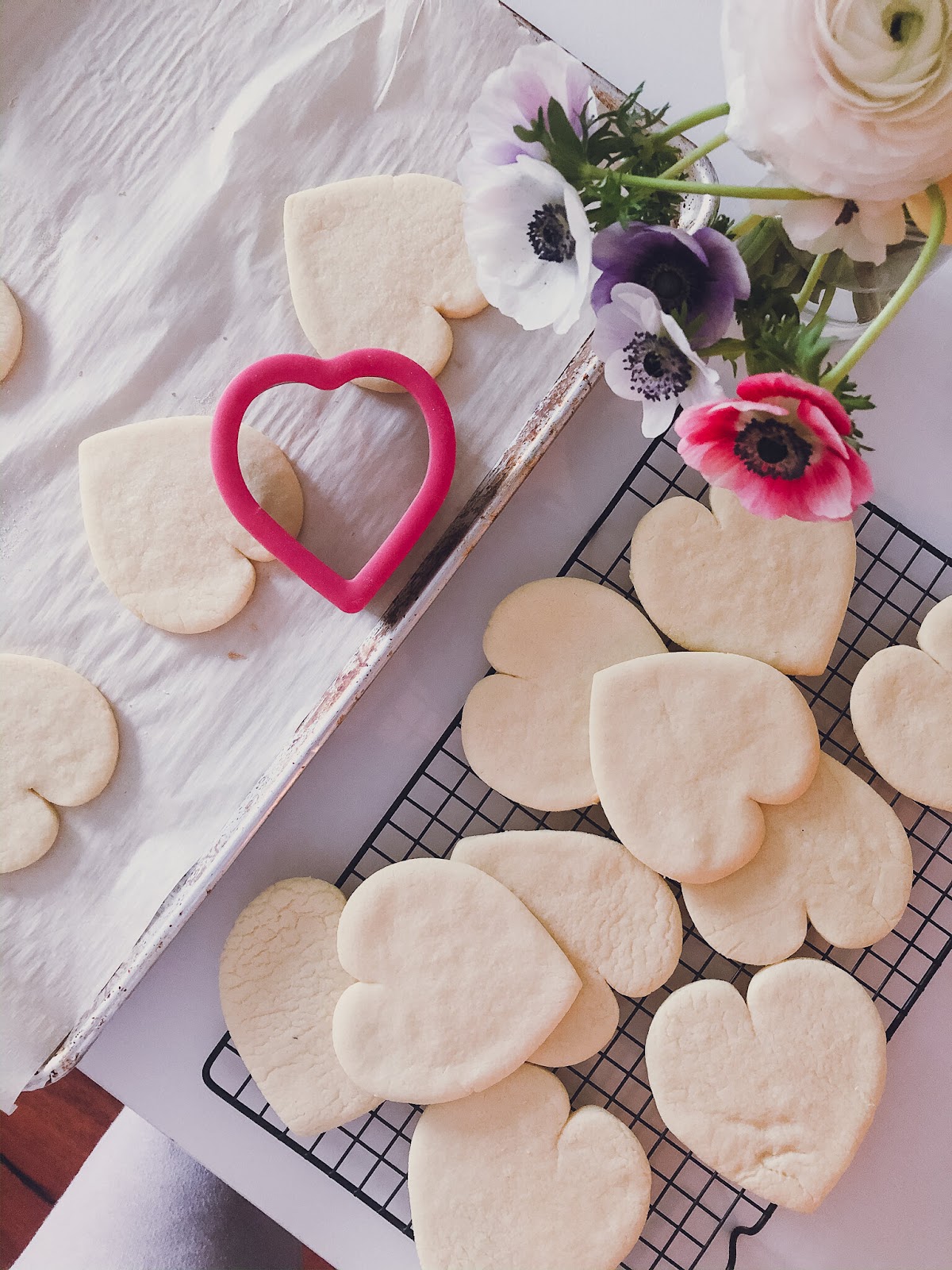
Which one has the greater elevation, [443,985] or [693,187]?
[693,187]

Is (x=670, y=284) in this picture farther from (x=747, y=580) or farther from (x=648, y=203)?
(x=747, y=580)

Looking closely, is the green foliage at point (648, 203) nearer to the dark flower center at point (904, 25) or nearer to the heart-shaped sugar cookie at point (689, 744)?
the dark flower center at point (904, 25)

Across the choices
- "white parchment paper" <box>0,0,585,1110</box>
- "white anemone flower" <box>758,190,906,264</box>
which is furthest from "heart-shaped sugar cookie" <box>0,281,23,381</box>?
"white anemone flower" <box>758,190,906,264</box>

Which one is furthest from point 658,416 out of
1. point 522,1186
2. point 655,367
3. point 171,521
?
point 522,1186

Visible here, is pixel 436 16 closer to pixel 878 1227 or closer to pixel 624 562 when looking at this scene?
pixel 624 562

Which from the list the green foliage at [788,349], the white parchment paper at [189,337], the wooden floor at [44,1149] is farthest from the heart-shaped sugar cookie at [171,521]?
the wooden floor at [44,1149]

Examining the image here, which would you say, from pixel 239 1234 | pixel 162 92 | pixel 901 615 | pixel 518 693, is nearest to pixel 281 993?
pixel 518 693
